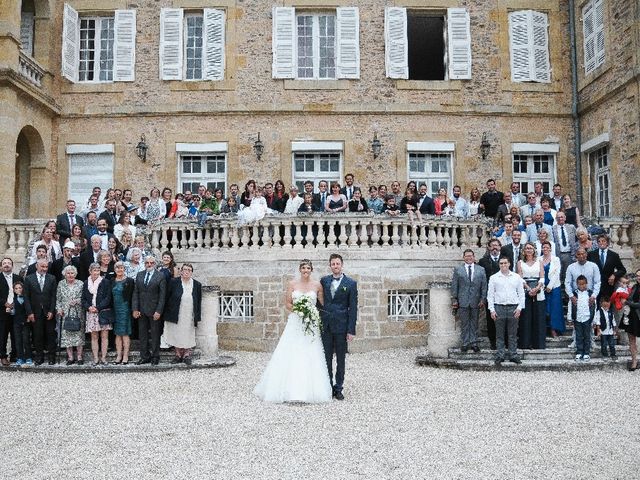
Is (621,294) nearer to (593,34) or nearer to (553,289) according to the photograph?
(553,289)

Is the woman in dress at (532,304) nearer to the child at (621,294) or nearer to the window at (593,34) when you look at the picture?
the child at (621,294)

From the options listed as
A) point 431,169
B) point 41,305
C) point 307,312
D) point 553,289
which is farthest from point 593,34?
point 41,305

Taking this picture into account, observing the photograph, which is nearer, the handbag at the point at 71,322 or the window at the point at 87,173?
the handbag at the point at 71,322

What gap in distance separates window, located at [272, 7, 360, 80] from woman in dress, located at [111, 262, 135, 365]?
8368 mm

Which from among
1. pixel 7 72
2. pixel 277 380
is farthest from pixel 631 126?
pixel 7 72

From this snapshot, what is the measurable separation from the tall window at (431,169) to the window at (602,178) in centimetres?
348

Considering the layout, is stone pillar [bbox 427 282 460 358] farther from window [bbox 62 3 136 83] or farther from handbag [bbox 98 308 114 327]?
window [bbox 62 3 136 83]

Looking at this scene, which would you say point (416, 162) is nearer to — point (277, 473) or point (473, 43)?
point (473, 43)

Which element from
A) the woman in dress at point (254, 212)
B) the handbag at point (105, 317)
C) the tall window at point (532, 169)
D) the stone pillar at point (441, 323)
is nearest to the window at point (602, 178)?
the tall window at point (532, 169)

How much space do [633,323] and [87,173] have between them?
42.3 feet

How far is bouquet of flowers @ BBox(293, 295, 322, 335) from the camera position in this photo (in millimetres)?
7293

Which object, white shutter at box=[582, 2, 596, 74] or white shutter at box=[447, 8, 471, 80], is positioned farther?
white shutter at box=[447, 8, 471, 80]

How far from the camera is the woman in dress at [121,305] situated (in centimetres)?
939

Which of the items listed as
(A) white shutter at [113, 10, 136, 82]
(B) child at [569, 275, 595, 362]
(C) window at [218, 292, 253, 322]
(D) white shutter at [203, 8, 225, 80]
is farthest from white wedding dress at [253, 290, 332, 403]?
(A) white shutter at [113, 10, 136, 82]
